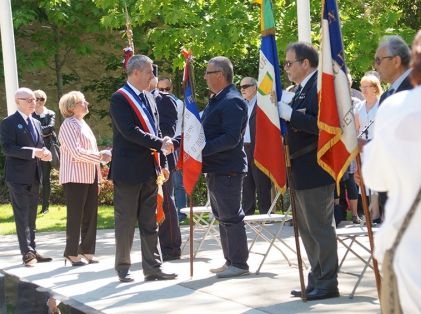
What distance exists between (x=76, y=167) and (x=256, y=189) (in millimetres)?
4166

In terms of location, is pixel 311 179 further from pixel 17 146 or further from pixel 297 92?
pixel 17 146

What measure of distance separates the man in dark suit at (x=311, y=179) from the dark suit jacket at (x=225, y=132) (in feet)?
4.10

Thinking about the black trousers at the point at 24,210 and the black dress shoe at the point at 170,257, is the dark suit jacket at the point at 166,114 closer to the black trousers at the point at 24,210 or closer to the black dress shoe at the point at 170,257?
the black dress shoe at the point at 170,257

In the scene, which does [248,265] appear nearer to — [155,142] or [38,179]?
[155,142]

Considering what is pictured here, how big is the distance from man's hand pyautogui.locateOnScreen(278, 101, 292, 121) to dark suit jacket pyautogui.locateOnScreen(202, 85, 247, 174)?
1297 millimetres

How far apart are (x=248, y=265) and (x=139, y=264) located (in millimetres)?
1615

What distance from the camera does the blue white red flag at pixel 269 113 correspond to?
27.4ft

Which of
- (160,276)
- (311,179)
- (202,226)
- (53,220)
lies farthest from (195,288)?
(53,220)

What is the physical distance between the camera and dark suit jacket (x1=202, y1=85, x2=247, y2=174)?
31.3 ft

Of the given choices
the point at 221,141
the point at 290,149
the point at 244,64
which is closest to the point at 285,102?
the point at 290,149

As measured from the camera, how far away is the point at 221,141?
9.52 m

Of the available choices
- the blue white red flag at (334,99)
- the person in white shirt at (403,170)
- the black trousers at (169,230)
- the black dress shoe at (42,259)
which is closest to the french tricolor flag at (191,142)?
the black trousers at (169,230)

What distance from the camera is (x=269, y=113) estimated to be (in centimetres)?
835

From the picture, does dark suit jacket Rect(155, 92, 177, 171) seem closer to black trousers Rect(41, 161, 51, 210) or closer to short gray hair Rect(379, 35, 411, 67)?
short gray hair Rect(379, 35, 411, 67)
